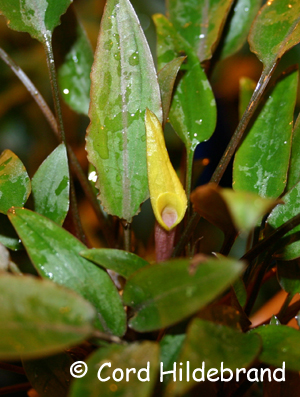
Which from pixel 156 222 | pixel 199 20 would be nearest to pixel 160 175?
pixel 156 222

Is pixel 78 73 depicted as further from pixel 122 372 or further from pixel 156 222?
pixel 122 372

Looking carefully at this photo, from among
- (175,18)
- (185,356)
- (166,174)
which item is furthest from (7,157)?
(175,18)

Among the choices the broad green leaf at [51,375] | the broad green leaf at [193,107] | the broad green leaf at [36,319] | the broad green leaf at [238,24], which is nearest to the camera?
the broad green leaf at [36,319]

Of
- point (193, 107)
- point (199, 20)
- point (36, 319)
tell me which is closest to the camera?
point (36, 319)

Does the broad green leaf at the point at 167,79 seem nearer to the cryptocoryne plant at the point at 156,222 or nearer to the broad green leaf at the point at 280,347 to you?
Result: the cryptocoryne plant at the point at 156,222

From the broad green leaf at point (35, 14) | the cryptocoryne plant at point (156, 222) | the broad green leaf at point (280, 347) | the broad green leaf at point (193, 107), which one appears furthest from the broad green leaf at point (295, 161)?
the broad green leaf at point (35, 14)

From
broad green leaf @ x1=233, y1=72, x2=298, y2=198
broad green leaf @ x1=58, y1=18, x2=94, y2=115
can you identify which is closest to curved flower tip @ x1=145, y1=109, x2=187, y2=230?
broad green leaf @ x1=233, y1=72, x2=298, y2=198

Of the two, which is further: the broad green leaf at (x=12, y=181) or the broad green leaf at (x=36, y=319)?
the broad green leaf at (x=12, y=181)
